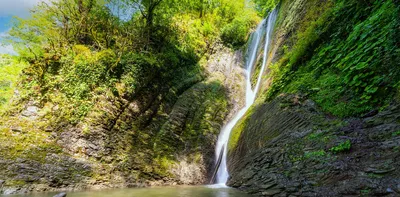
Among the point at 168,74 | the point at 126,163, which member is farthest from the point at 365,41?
the point at 168,74

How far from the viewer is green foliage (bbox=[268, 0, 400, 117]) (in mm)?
4434

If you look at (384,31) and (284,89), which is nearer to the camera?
(384,31)

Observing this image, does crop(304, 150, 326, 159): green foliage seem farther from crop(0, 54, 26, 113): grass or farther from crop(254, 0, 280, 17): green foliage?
crop(254, 0, 280, 17): green foliage

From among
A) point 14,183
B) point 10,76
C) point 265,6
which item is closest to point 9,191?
point 14,183

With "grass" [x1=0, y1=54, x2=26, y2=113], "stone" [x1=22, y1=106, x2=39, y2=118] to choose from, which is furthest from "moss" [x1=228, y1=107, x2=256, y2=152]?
"grass" [x1=0, y1=54, x2=26, y2=113]

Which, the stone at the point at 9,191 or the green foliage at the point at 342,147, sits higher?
the green foliage at the point at 342,147

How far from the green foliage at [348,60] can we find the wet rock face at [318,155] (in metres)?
0.43

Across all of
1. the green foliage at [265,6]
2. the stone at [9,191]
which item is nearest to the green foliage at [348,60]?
the stone at [9,191]

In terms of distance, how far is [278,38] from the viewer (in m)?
12.0

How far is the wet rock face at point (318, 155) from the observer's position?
3.68 metres

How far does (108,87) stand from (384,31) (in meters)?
9.83

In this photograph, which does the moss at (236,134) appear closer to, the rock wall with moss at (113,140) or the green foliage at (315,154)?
the rock wall with moss at (113,140)

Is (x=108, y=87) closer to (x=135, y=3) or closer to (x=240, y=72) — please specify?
(x=135, y=3)

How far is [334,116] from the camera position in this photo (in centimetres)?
529
